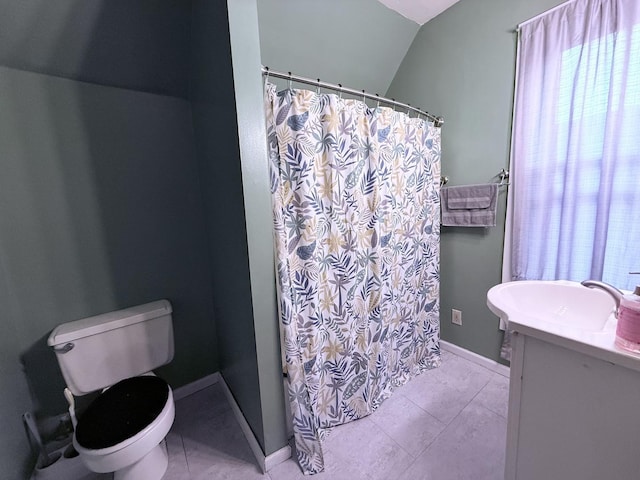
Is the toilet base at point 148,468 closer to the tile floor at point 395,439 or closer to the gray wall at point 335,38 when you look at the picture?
the tile floor at point 395,439

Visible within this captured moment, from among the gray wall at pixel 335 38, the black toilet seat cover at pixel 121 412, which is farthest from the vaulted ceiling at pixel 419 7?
the black toilet seat cover at pixel 121 412

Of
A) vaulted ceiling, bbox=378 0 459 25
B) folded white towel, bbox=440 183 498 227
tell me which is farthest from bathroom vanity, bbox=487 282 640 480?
vaulted ceiling, bbox=378 0 459 25

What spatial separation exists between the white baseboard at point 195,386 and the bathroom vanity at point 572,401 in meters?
1.80

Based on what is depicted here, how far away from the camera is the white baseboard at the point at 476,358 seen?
185 centimetres

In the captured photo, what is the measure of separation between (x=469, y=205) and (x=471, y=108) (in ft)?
2.21

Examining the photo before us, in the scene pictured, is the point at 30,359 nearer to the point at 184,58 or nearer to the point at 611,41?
the point at 184,58

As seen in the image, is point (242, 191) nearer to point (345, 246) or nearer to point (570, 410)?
point (345, 246)

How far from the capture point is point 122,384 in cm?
136

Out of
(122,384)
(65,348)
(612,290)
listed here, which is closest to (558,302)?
(612,290)

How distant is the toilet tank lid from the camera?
4.14 ft

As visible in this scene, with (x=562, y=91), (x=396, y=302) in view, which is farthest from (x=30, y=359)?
(x=562, y=91)

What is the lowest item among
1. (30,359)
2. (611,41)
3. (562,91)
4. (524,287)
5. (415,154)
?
Answer: (30,359)

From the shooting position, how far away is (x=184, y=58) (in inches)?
57.9

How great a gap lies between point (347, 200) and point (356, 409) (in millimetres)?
1248
